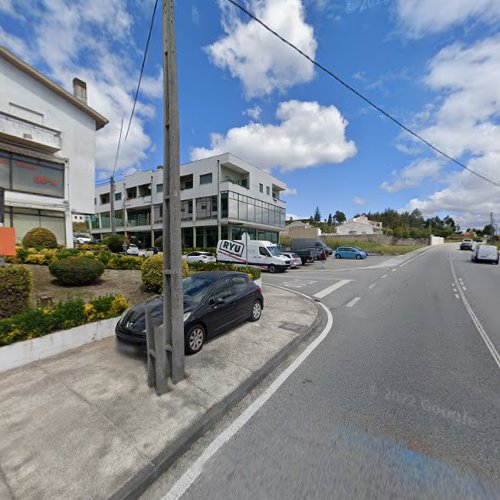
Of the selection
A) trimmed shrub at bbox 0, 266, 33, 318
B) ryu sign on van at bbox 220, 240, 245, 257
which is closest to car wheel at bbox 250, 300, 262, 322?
trimmed shrub at bbox 0, 266, 33, 318

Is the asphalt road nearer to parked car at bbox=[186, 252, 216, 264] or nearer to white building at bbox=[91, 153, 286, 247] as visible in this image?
parked car at bbox=[186, 252, 216, 264]

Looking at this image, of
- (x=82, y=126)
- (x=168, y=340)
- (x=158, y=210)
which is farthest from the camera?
(x=158, y=210)

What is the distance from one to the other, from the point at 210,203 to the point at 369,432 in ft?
85.8

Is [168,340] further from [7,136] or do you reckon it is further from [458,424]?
[7,136]

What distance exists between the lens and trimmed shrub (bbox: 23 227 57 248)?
12.4 metres

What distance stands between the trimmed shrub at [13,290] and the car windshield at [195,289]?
3187 mm

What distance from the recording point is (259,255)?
1778 centimetres

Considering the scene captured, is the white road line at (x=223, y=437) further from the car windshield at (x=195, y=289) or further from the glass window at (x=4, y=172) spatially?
the glass window at (x=4, y=172)

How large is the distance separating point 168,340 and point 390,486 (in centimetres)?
287

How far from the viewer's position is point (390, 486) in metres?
2.04

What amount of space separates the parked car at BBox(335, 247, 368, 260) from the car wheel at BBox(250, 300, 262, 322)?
24998 mm

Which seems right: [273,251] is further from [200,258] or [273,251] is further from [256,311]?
[256,311]

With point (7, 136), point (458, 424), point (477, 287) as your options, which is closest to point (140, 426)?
point (458, 424)

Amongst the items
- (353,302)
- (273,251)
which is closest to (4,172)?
(273,251)
